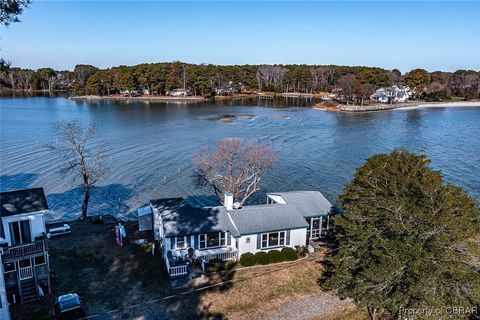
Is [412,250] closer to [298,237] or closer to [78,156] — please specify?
[298,237]

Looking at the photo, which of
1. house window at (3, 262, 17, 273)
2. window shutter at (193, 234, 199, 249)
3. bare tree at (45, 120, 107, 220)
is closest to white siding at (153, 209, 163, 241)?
window shutter at (193, 234, 199, 249)

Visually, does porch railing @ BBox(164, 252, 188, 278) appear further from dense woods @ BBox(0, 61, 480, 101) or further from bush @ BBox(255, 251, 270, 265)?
dense woods @ BBox(0, 61, 480, 101)

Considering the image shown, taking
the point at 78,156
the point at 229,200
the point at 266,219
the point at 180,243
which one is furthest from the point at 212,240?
the point at 78,156

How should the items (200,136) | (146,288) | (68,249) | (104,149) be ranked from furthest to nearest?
(200,136) < (104,149) < (68,249) < (146,288)

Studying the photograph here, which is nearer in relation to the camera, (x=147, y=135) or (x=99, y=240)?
(x=99, y=240)

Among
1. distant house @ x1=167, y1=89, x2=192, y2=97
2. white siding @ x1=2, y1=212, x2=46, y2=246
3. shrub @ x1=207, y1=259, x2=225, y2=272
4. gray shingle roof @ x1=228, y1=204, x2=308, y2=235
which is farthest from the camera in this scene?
distant house @ x1=167, y1=89, x2=192, y2=97

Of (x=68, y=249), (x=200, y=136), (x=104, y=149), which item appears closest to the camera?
(x=68, y=249)

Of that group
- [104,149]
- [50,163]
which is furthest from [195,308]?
[104,149]

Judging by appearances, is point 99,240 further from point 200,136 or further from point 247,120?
point 247,120
